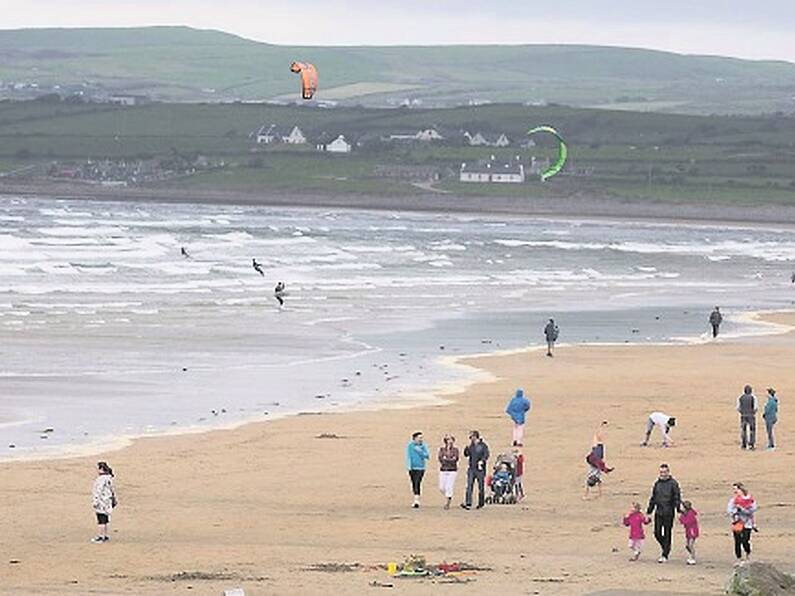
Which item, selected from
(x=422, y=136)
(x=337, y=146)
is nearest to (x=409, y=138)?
(x=422, y=136)

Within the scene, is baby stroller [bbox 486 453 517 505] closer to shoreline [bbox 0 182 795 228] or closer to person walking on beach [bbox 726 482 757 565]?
person walking on beach [bbox 726 482 757 565]

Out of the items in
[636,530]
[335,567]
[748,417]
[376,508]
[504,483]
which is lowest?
[335,567]

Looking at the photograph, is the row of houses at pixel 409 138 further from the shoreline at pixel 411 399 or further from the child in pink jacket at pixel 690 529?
the child in pink jacket at pixel 690 529

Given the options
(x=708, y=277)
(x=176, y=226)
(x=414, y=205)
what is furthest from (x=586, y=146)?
(x=708, y=277)

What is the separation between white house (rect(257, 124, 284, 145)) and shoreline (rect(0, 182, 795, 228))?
2324cm

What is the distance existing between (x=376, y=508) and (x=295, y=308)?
27.4 metres

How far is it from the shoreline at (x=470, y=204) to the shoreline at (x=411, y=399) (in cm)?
7665

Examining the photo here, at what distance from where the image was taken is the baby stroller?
22.2 meters

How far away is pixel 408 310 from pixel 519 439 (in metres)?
22.9

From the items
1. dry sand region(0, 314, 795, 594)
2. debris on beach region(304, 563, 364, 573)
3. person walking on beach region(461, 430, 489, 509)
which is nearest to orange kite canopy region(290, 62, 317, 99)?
dry sand region(0, 314, 795, 594)

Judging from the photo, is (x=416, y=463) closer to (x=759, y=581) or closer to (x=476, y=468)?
(x=476, y=468)

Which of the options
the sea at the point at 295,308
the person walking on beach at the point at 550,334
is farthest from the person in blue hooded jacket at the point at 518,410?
the person walking on beach at the point at 550,334

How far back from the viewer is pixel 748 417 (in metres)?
25.5

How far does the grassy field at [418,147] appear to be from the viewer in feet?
447
